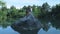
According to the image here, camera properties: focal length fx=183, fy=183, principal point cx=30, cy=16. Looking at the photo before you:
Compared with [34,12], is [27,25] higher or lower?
lower

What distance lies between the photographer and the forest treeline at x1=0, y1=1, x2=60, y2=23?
2.54m

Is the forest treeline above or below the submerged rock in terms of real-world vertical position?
above

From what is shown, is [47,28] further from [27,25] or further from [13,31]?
[13,31]

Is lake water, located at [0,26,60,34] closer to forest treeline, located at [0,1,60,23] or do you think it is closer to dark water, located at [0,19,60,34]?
dark water, located at [0,19,60,34]

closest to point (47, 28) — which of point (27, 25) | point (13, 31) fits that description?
point (27, 25)

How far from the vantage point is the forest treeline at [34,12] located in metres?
2.54

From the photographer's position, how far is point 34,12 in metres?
2.54

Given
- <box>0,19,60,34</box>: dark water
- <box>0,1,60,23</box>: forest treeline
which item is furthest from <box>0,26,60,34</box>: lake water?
<box>0,1,60,23</box>: forest treeline

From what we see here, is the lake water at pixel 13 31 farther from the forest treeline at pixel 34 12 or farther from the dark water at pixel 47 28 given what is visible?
the forest treeline at pixel 34 12

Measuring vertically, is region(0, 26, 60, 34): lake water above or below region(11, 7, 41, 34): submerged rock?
below

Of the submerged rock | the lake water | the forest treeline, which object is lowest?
the lake water

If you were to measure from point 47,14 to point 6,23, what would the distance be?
59 cm

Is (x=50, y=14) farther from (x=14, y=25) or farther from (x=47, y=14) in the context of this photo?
(x=14, y=25)

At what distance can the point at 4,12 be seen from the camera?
2.55 m
